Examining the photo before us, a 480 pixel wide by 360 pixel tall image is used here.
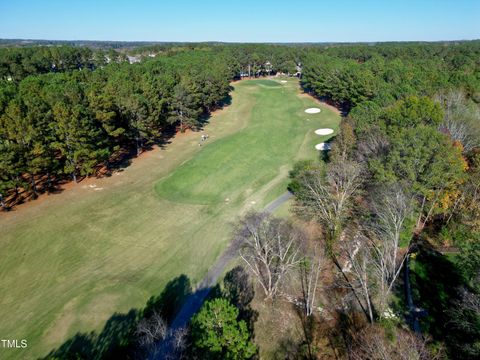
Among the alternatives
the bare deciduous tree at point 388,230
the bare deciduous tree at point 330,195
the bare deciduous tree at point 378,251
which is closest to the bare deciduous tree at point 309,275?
the bare deciduous tree at point 330,195

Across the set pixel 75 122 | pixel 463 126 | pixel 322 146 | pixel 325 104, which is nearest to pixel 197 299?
pixel 75 122

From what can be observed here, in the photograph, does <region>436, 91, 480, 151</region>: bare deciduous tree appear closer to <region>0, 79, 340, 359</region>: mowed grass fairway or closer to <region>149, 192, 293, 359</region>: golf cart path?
<region>0, 79, 340, 359</region>: mowed grass fairway

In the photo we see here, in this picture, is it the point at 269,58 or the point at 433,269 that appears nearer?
the point at 433,269

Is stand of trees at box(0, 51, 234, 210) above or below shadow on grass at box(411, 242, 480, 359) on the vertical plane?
above

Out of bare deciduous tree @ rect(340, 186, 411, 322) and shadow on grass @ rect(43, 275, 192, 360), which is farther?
bare deciduous tree @ rect(340, 186, 411, 322)

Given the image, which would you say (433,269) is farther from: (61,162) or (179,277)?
(61,162)

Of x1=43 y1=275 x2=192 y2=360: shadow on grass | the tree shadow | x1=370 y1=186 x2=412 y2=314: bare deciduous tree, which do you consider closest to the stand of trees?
x1=43 y1=275 x2=192 y2=360: shadow on grass

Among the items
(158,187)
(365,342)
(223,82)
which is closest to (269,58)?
(223,82)
